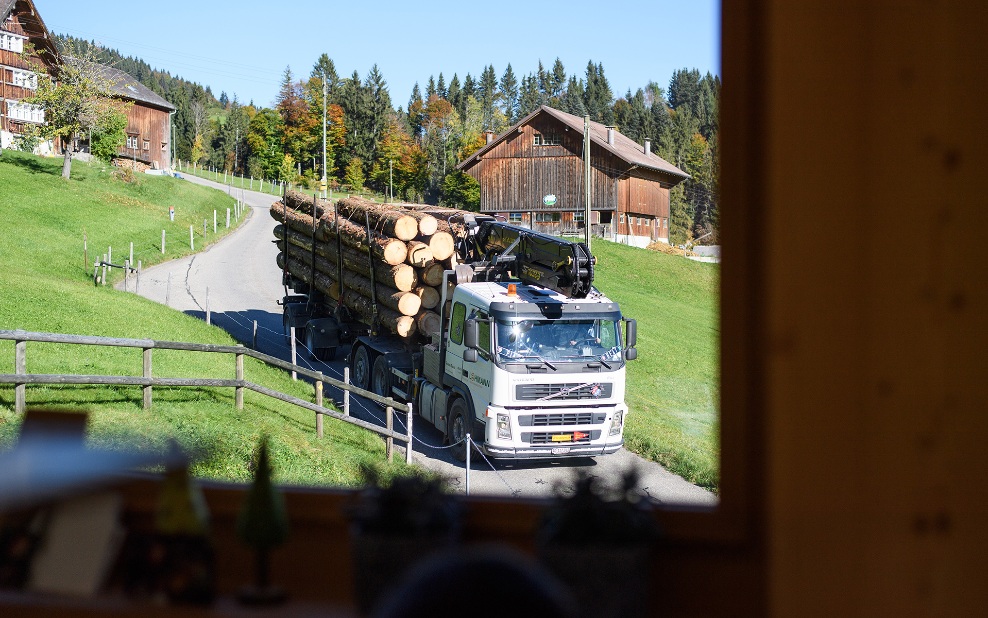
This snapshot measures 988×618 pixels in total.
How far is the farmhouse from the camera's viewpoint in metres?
37.7

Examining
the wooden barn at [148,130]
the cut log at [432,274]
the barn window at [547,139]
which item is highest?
the wooden barn at [148,130]

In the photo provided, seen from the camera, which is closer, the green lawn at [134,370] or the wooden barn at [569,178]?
the green lawn at [134,370]

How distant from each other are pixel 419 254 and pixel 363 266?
1904mm

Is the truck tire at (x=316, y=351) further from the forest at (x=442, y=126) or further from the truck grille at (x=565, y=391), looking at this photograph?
the forest at (x=442, y=126)

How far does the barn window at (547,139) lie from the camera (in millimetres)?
33125

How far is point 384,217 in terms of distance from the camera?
13.7 metres

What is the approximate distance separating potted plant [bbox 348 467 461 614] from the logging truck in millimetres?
8080

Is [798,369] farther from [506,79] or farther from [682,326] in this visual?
[506,79]

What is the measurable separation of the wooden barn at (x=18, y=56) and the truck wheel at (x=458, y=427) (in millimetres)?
28988

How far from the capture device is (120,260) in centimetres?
2555

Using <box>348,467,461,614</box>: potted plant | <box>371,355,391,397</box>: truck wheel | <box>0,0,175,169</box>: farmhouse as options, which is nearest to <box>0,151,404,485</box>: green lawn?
<box>348,467,461,614</box>: potted plant

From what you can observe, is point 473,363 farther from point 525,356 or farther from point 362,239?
point 362,239

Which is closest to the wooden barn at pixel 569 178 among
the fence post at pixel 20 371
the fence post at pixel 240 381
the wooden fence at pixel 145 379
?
the wooden fence at pixel 145 379

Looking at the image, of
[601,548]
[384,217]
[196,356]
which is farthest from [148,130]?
[601,548]
